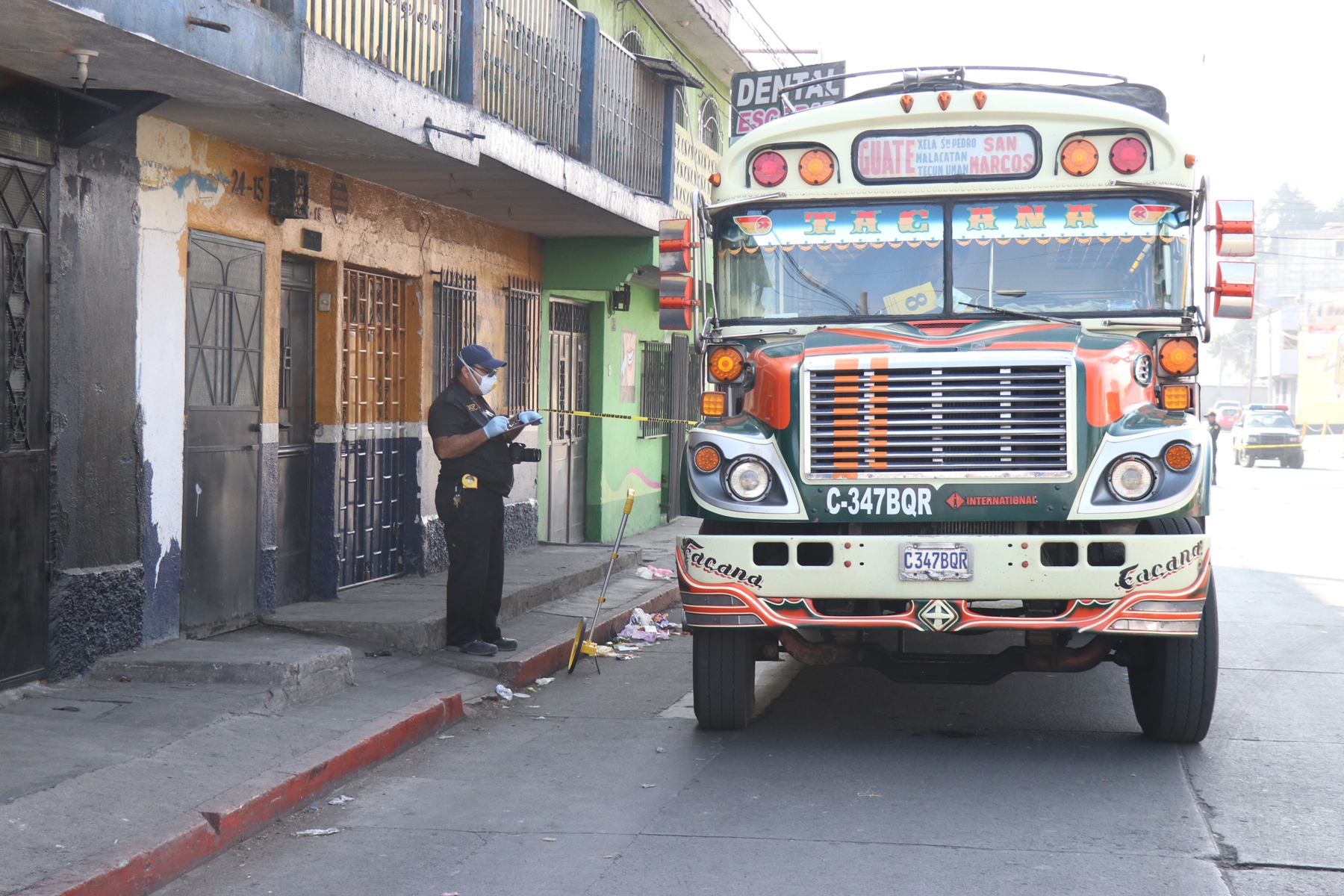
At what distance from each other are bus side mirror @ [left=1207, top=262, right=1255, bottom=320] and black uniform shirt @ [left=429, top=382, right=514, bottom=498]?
425 centimetres

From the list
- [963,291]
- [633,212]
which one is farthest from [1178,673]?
[633,212]

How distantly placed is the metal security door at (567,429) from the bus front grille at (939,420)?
8.15 meters

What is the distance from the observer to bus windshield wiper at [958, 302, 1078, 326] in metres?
6.72

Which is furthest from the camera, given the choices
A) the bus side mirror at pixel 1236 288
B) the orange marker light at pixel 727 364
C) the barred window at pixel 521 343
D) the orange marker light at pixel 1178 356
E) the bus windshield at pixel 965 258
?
the barred window at pixel 521 343

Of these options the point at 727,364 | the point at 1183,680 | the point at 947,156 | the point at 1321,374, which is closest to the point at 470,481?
the point at 727,364

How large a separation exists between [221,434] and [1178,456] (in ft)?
18.6

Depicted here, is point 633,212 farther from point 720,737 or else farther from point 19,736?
point 19,736

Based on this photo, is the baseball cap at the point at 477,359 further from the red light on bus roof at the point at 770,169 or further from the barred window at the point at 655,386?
the barred window at the point at 655,386

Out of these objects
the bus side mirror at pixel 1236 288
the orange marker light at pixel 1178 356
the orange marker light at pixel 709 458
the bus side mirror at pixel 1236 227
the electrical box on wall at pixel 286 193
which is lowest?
the orange marker light at pixel 709 458

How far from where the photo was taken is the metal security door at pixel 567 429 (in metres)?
14.6

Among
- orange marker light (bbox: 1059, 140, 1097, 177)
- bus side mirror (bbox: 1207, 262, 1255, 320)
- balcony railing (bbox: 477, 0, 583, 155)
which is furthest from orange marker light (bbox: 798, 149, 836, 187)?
balcony railing (bbox: 477, 0, 583, 155)

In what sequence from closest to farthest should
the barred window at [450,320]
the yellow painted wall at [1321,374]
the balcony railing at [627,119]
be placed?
the barred window at [450,320] → the balcony railing at [627,119] → the yellow painted wall at [1321,374]

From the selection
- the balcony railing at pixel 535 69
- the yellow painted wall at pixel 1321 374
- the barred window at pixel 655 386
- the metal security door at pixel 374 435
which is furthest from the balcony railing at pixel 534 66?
the yellow painted wall at pixel 1321 374

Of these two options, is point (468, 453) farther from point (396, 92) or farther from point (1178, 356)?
point (1178, 356)
